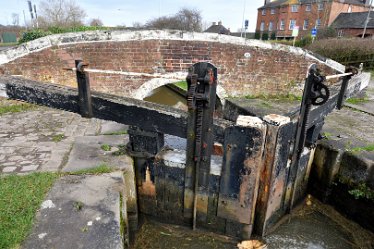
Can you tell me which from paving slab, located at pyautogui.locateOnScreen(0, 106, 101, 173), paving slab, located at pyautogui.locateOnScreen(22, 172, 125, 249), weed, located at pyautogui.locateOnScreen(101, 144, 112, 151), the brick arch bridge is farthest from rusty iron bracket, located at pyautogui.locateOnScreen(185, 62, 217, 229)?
the brick arch bridge

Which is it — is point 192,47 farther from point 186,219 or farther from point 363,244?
point 363,244

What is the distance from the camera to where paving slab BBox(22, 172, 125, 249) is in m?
2.39

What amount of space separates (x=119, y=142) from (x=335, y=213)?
3.79 meters

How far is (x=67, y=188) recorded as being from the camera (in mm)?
3135

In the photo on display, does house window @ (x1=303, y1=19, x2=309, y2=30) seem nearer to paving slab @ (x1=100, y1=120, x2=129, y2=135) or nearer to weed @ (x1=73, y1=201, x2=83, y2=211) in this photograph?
paving slab @ (x1=100, y1=120, x2=129, y2=135)

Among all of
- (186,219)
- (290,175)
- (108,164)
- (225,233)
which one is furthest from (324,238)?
(108,164)

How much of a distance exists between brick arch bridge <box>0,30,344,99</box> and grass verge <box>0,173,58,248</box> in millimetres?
3681

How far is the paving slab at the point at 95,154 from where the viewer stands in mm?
3644

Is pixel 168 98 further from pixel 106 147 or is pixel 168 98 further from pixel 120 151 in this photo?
pixel 120 151

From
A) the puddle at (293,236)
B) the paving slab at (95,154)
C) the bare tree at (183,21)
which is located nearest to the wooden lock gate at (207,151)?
the puddle at (293,236)

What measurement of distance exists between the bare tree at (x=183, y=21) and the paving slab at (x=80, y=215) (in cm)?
2929

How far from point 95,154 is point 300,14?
38.0 m

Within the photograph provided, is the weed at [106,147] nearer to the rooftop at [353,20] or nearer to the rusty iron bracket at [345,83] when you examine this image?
the rusty iron bracket at [345,83]

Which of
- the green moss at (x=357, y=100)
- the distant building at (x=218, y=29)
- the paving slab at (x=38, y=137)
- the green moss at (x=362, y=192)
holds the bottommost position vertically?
the green moss at (x=362, y=192)
